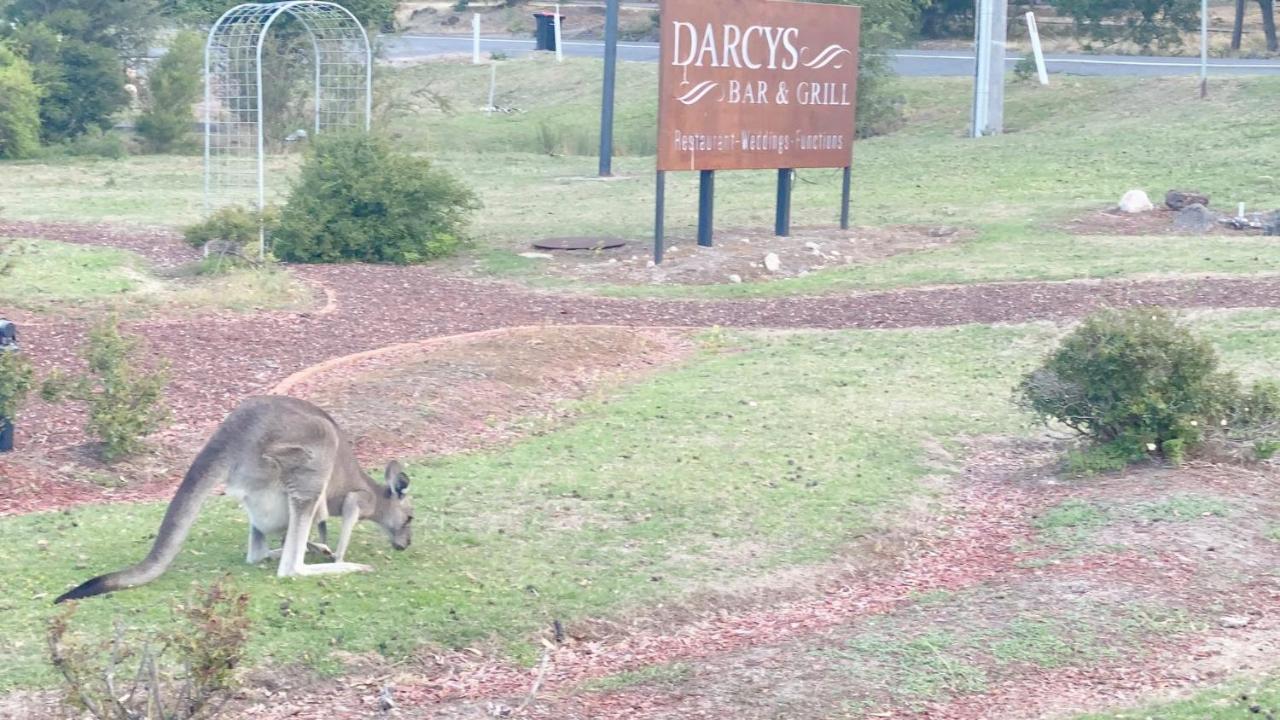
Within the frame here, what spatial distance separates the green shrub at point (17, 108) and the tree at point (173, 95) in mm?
2560

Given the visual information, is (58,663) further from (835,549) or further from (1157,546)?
(1157,546)

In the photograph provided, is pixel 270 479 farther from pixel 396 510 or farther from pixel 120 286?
pixel 120 286

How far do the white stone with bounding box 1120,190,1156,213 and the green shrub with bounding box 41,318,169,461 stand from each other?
15194mm

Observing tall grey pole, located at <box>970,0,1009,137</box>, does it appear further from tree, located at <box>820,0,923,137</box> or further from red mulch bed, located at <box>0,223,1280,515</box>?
red mulch bed, located at <box>0,223,1280,515</box>

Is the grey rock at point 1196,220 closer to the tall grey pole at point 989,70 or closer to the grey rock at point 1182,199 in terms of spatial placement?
the grey rock at point 1182,199

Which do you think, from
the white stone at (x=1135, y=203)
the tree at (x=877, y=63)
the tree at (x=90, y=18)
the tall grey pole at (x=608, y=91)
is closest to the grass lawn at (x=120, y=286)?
the tall grey pole at (x=608, y=91)

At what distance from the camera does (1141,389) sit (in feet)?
30.0

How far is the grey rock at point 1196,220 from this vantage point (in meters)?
19.9

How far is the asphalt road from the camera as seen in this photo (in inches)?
1371

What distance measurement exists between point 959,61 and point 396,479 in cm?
3609

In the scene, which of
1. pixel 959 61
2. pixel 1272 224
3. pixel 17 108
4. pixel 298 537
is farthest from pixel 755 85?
pixel 959 61

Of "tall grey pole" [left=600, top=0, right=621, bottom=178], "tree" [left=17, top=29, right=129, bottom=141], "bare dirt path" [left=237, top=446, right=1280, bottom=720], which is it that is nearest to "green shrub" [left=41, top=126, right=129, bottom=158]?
"tree" [left=17, top=29, right=129, bottom=141]

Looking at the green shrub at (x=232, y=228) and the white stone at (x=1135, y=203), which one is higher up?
the white stone at (x=1135, y=203)

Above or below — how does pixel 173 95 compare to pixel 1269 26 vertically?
below
